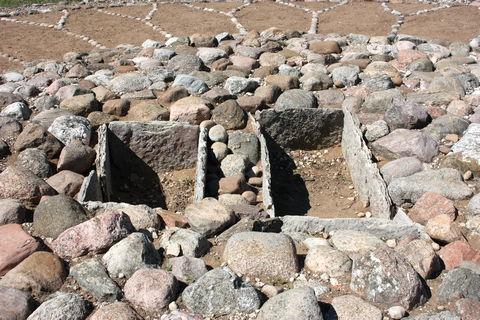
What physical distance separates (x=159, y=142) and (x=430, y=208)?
12.7ft

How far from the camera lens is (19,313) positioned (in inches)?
154

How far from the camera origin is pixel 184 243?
4.93 meters

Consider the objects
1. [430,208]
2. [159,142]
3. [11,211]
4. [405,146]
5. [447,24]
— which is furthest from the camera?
[447,24]

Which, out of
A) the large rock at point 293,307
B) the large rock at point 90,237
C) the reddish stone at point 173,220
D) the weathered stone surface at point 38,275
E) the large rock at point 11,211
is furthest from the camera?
the reddish stone at point 173,220

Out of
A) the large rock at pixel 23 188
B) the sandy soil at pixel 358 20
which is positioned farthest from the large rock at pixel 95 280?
the sandy soil at pixel 358 20

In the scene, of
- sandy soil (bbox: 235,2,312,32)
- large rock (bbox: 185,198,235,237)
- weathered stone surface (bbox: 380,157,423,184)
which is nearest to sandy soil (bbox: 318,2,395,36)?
sandy soil (bbox: 235,2,312,32)

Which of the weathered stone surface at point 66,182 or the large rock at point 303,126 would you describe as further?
the large rock at point 303,126

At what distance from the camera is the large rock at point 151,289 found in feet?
13.5

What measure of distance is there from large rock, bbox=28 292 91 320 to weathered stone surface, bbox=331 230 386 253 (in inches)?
94.5

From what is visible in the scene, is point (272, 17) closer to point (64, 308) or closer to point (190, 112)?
point (190, 112)

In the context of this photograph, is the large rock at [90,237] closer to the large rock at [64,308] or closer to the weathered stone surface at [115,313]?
the large rock at [64,308]

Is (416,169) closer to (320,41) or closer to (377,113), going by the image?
(377,113)

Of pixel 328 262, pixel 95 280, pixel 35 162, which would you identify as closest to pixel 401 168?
pixel 328 262

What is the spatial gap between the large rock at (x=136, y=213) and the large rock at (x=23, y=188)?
24.5 inches
